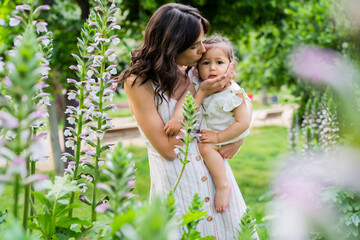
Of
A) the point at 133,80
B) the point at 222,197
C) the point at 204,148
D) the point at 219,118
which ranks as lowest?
the point at 222,197

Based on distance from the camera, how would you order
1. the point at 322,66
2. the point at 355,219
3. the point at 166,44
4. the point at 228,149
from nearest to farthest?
the point at 166,44, the point at 228,149, the point at 355,219, the point at 322,66

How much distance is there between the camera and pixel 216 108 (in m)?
2.14

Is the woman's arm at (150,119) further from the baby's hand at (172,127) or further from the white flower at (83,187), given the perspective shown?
the white flower at (83,187)

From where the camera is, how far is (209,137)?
2.09 m

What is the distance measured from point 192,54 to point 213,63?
15 cm

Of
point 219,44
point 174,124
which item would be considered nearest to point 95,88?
point 174,124

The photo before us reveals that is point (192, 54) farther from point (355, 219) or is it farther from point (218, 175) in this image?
point (355, 219)

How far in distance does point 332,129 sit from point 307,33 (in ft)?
11.7

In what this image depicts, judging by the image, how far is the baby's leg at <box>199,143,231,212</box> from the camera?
2080 millimetres

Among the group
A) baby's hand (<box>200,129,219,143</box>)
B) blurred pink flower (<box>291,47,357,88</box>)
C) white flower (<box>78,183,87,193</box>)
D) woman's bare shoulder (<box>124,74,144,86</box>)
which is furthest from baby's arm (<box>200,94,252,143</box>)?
blurred pink flower (<box>291,47,357,88</box>)

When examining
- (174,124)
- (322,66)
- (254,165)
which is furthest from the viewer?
(254,165)

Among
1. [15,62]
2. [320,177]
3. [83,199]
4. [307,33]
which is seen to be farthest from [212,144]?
[307,33]

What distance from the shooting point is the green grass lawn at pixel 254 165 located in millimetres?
5715

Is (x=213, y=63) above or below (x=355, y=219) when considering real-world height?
above
